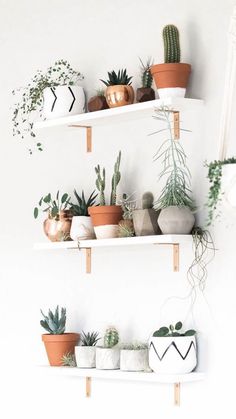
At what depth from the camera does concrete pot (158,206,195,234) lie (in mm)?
2957

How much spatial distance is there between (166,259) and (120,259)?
229mm

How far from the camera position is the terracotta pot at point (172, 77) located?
119 inches

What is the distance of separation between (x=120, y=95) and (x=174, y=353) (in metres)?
0.92

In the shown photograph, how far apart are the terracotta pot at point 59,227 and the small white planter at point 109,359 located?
0.46m

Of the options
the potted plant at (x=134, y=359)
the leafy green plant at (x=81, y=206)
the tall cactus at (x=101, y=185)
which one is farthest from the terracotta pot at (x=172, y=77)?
the potted plant at (x=134, y=359)

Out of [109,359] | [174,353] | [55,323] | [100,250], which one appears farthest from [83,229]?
[174,353]

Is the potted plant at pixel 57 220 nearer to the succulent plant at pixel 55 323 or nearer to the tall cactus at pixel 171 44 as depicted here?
the succulent plant at pixel 55 323

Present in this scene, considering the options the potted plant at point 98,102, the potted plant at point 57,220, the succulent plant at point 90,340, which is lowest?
the succulent plant at point 90,340

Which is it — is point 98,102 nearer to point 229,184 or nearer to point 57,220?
point 57,220

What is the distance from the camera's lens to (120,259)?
333 centimetres

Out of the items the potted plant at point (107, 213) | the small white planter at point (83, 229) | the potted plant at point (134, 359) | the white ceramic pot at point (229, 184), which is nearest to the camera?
the white ceramic pot at point (229, 184)

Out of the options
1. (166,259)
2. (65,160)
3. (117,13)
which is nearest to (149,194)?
(166,259)

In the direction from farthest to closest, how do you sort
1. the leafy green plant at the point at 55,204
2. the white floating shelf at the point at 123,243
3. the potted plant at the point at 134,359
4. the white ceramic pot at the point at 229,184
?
the leafy green plant at the point at 55,204 → the potted plant at the point at 134,359 → the white floating shelf at the point at 123,243 → the white ceramic pot at the point at 229,184

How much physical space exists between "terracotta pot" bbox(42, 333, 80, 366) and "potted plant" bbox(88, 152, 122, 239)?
0.42 metres
